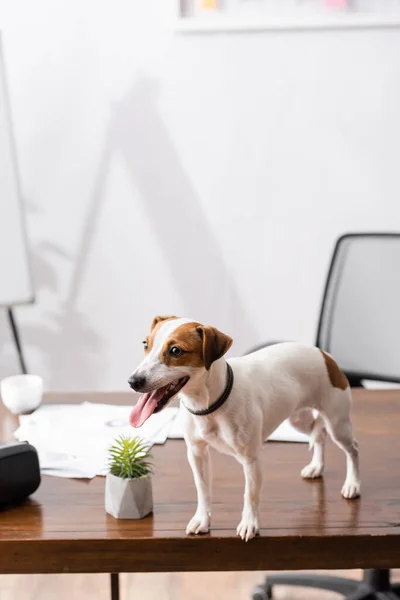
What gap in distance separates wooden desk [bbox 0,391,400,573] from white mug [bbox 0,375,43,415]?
36cm

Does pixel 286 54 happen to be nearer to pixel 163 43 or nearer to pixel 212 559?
pixel 163 43

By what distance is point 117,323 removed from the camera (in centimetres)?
292

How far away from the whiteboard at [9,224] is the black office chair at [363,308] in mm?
977

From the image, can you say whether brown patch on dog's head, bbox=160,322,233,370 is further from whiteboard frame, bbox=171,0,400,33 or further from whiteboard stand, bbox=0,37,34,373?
whiteboard frame, bbox=171,0,400,33

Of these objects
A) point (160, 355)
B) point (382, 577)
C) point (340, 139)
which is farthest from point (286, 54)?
point (160, 355)

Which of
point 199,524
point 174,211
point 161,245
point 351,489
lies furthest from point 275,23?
point 199,524

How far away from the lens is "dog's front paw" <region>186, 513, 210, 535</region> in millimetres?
1076

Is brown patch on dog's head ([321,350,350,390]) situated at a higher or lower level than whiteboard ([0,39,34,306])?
higher

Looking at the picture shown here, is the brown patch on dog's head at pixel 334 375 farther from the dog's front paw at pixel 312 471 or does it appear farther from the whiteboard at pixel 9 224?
the whiteboard at pixel 9 224

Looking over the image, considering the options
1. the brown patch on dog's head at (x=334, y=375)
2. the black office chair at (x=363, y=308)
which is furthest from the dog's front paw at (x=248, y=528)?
the black office chair at (x=363, y=308)

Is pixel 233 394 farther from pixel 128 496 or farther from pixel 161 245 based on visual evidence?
pixel 161 245

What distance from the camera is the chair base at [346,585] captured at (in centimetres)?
187

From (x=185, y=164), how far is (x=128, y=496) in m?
1.83

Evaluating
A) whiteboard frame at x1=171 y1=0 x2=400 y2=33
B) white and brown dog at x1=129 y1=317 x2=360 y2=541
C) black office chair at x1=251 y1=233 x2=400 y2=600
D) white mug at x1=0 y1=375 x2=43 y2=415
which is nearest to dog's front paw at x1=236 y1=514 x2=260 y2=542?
white and brown dog at x1=129 y1=317 x2=360 y2=541
